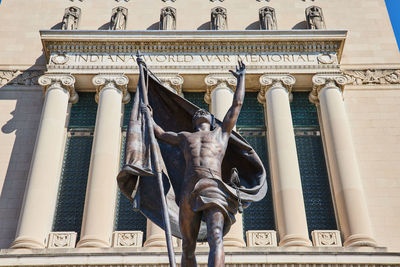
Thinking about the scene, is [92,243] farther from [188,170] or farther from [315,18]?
[315,18]

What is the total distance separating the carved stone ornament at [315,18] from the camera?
2256cm

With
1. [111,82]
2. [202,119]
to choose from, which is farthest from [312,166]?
[202,119]

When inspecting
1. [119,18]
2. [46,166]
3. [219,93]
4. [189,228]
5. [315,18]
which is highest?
[119,18]

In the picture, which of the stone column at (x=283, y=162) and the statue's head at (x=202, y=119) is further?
the stone column at (x=283, y=162)

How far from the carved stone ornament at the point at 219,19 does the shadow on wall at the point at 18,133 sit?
7.03m

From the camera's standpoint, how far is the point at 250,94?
21797mm

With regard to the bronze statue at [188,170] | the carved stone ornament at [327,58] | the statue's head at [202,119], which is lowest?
the bronze statue at [188,170]

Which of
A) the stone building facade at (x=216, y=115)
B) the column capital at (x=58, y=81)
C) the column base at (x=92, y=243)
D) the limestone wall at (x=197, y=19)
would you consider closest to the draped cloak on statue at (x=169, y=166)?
the stone building facade at (x=216, y=115)

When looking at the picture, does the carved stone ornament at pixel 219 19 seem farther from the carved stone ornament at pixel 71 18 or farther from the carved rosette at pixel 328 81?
the carved stone ornament at pixel 71 18

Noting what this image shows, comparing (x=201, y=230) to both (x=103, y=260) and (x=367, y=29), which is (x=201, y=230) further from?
(x=367, y=29)

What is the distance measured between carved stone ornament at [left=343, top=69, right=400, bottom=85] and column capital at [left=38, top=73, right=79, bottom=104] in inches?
410

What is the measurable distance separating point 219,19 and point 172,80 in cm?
377

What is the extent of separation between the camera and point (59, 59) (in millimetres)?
21438

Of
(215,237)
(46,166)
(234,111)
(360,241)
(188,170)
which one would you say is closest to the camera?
(215,237)
